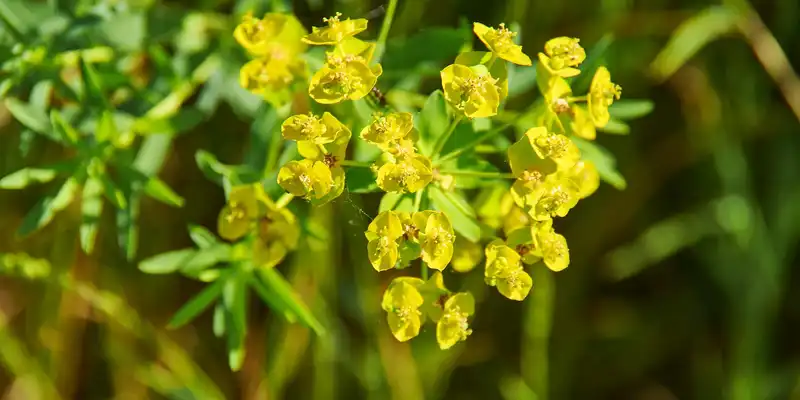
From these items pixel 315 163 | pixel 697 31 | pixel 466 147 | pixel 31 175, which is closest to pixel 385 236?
pixel 315 163

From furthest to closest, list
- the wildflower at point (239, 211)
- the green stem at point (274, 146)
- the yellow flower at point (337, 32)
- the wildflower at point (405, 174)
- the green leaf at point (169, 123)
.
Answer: the green leaf at point (169, 123)
the green stem at point (274, 146)
the wildflower at point (239, 211)
the yellow flower at point (337, 32)
the wildflower at point (405, 174)

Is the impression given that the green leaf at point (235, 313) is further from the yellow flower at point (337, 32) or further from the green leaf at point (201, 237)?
the yellow flower at point (337, 32)

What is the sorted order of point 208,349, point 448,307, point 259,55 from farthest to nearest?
point 208,349
point 259,55
point 448,307

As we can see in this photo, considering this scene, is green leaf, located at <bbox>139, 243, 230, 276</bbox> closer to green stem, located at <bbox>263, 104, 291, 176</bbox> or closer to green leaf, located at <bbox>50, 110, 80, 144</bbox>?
green stem, located at <bbox>263, 104, 291, 176</bbox>

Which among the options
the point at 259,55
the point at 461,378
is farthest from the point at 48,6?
the point at 461,378

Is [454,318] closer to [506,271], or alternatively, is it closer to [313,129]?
[506,271]

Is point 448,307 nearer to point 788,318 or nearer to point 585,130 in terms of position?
point 585,130

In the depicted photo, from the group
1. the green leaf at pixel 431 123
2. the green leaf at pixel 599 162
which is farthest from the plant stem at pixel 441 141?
the green leaf at pixel 599 162
